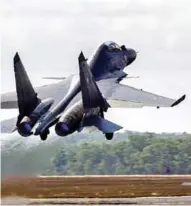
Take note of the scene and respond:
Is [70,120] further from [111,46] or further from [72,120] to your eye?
[111,46]

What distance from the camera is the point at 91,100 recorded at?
102m

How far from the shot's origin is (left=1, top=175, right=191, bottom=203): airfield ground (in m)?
86.9

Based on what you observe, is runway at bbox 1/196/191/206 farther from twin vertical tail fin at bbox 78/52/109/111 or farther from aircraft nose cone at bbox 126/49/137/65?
aircraft nose cone at bbox 126/49/137/65

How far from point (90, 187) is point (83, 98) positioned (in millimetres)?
17320

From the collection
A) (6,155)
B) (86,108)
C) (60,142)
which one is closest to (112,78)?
(86,108)

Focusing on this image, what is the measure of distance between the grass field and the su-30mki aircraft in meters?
5.08

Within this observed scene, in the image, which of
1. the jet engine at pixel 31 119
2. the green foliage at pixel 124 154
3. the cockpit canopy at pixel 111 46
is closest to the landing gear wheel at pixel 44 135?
the jet engine at pixel 31 119

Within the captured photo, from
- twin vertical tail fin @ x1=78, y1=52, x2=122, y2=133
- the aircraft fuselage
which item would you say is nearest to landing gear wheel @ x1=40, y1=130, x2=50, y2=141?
twin vertical tail fin @ x1=78, y1=52, x2=122, y2=133

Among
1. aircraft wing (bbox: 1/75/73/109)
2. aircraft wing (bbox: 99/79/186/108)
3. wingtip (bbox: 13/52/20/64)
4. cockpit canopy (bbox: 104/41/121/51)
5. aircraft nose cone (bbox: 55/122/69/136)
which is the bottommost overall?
aircraft wing (bbox: 1/75/73/109)

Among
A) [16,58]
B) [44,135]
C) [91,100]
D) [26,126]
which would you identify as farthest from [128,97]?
[16,58]

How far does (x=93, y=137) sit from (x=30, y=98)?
32.4 meters

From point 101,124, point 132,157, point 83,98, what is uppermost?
point 83,98

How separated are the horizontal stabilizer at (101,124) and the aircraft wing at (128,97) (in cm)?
357

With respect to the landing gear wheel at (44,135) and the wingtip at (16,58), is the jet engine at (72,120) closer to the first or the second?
the landing gear wheel at (44,135)
